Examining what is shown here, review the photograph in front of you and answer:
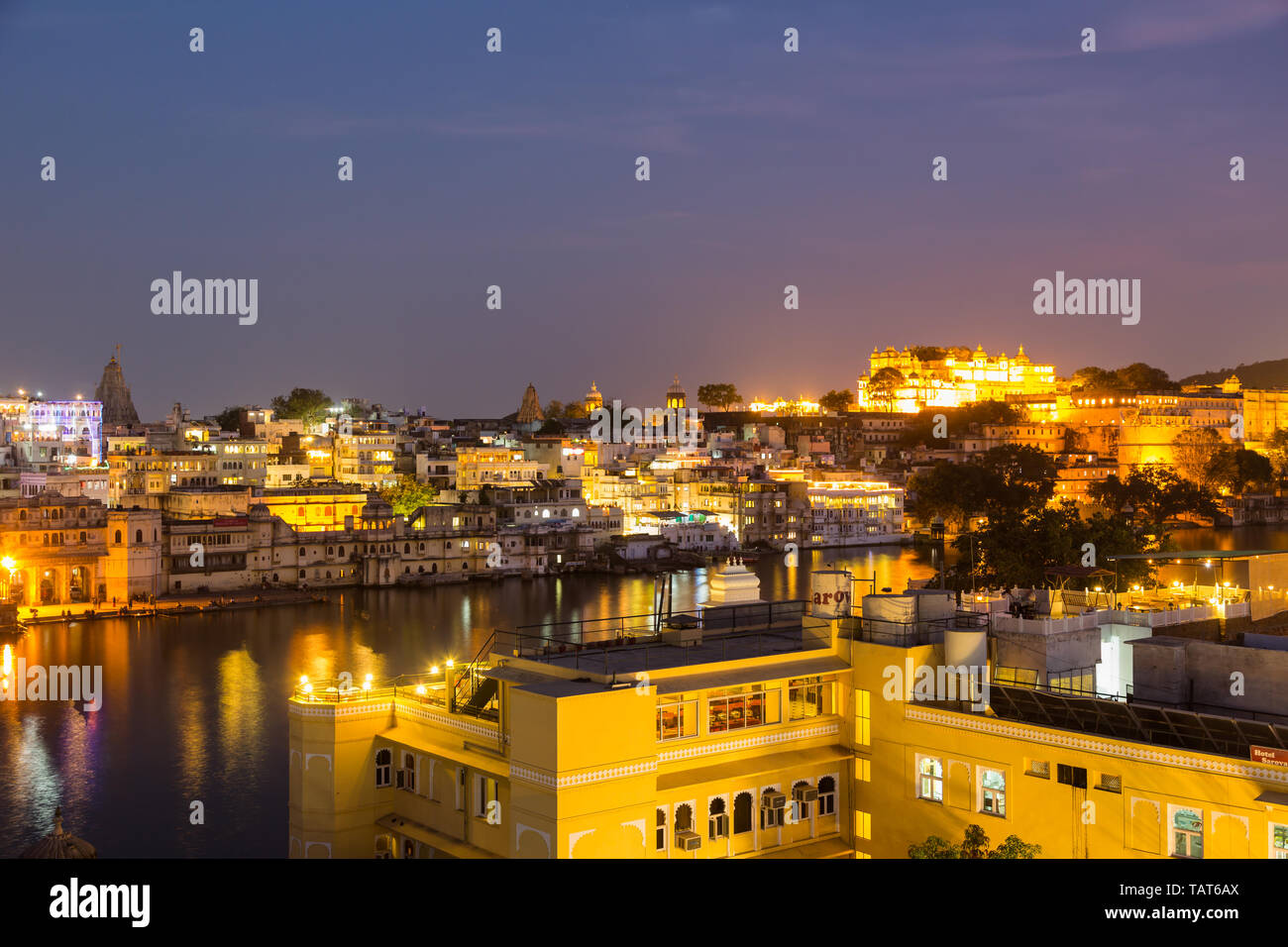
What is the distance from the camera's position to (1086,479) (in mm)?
30156

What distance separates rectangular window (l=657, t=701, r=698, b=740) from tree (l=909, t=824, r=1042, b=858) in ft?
2.50

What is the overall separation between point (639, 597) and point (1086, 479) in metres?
17.6

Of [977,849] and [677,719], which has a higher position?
[677,719]

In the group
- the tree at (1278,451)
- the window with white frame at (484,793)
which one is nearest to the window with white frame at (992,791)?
the window with white frame at (484,793)

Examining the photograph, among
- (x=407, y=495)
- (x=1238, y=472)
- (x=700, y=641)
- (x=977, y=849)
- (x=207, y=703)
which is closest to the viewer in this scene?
(x=977, y=849)

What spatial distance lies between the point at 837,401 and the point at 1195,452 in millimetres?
12829

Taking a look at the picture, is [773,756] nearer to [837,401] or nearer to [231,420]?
[231,420]

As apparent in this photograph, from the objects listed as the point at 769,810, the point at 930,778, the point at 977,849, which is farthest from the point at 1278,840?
the point at 769,810

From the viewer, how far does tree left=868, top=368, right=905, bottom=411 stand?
4119cm

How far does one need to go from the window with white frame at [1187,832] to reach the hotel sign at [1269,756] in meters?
0.22

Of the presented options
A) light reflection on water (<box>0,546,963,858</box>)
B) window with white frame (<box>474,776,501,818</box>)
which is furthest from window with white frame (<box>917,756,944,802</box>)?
light reflection on water (<box>0,546,963,858</box>)

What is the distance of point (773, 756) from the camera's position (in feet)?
12.7

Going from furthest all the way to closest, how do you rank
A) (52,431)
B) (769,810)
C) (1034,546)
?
(52,431) → (1034,546) → (769,810)
